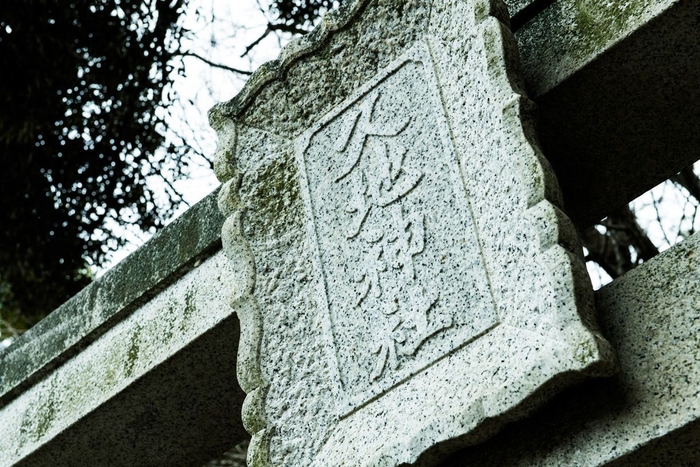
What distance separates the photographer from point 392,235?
2.27 metres

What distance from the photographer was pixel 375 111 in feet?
8.02

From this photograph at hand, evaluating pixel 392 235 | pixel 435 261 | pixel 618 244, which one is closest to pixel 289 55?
pixel 392 235

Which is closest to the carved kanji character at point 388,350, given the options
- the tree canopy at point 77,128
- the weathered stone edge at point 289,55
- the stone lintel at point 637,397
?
the stone lintel at point 637,397

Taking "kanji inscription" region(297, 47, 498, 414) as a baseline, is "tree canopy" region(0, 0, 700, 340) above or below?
above

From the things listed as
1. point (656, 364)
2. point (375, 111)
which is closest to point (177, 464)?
point (375, 111)

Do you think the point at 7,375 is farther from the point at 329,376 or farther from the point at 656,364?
the point at 656,364

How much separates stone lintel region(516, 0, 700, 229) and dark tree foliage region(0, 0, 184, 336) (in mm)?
2423

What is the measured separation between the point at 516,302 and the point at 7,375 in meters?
2.07

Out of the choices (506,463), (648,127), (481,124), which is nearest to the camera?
(506,463)

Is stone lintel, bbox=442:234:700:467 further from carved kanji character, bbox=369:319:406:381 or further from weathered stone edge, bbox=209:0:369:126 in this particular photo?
weathered stone edge, bbox=209:0:369:126

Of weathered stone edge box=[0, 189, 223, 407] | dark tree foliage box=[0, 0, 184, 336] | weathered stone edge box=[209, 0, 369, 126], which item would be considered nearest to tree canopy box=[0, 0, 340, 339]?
dark tree foliage box=[0, 0, 184, 336]

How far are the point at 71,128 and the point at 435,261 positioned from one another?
2.58 meters

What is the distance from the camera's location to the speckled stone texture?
1.93 metres

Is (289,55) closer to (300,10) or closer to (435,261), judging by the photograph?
(435,261)
